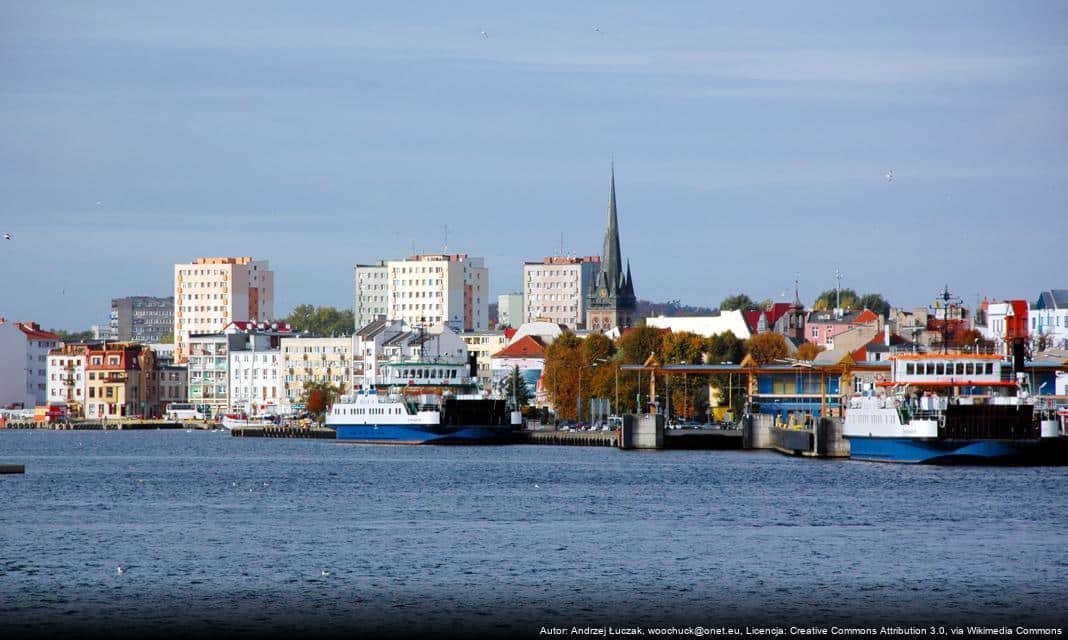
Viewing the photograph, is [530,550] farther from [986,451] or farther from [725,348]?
[725,348]

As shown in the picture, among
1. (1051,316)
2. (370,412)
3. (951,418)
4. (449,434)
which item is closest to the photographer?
(951,418)

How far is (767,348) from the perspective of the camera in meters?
176

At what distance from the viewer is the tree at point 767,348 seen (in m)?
175

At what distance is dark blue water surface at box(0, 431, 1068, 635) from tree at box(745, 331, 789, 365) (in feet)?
288

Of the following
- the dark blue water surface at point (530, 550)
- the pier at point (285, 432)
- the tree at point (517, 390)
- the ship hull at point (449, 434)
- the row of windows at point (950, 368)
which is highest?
the row of windows at point (950, 368)

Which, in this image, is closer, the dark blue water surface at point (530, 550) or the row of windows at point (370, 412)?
the dark blue water surface at point (530, 550)

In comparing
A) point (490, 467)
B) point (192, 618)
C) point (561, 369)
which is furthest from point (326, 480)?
point (561, 369)

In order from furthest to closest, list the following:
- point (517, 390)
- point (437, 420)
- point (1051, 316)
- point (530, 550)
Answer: point (517, 390), point (1051, 316), point (437, 420), point (530, 550)

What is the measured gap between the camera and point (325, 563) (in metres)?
46.1

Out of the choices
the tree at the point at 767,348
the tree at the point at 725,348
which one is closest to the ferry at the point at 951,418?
the tree at the point at 767,348

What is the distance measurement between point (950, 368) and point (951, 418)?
27.3ft

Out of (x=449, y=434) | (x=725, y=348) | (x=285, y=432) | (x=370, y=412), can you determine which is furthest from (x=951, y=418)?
(x=285, y=432)

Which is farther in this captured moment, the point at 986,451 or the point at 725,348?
the point at 725,348

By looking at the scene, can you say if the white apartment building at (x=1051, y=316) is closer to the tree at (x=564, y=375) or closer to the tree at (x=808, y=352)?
the tree at (x=808, y=352)
